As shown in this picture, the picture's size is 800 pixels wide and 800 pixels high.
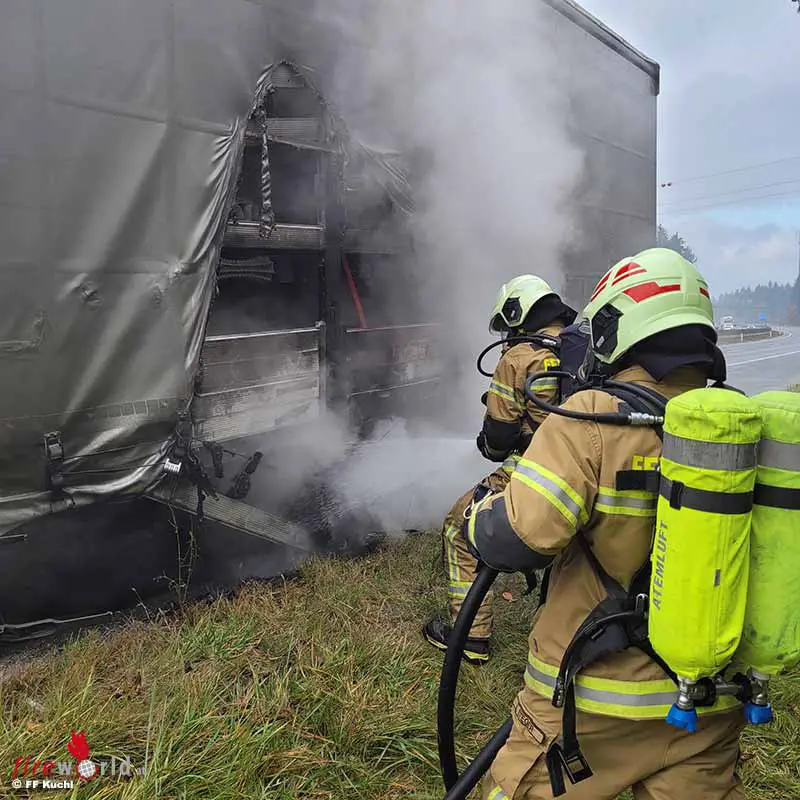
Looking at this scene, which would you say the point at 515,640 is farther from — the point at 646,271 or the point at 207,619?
the point at 646,271

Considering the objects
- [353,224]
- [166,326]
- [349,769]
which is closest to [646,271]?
[349,769]

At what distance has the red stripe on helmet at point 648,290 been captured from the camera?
149cm

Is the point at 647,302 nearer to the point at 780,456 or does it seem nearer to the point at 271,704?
the point at 780,456

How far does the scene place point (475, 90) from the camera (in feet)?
16.2

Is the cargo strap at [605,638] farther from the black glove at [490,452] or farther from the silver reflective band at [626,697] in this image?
the black glove at [490,452]

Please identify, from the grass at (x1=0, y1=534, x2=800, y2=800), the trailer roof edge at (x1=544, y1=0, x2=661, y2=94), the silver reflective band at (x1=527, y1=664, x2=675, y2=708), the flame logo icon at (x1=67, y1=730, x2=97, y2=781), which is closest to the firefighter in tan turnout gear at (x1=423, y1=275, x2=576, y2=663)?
the grass at (x1=0, y1=534, x2=800, y2=800)

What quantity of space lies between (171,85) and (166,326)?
1004 millimetres

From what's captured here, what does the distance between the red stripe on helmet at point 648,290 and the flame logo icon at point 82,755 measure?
Answer: 1.98 metres

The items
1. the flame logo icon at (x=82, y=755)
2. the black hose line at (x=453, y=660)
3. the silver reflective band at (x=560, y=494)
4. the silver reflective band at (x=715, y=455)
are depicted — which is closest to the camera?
the silver reflective band at (x=715, y=455)

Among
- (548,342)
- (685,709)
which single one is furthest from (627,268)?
(548,342)

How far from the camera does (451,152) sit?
4836 mm

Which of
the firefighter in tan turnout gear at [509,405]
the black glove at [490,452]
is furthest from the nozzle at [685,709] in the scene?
the black glove at [490,452]

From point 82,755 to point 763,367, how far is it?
18441 mm

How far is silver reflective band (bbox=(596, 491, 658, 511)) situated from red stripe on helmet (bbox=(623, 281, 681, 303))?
434 mm
